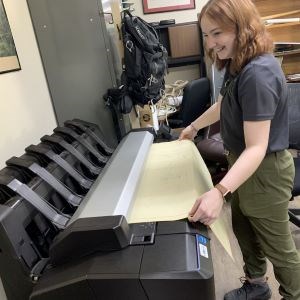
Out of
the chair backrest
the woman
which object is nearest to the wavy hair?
the woman

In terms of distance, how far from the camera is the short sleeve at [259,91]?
2.81 ft

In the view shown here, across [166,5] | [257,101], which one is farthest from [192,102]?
[257,101]

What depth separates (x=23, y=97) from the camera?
4.91 ft

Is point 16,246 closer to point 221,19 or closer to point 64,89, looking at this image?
point 221,19

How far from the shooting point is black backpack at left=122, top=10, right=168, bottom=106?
1.82m

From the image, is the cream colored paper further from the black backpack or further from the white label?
the black backpack

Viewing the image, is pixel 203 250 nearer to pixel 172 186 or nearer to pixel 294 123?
pixel 172 186

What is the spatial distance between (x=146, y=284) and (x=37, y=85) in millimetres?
1286

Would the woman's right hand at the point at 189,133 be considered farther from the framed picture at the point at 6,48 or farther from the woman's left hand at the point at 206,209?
the framed picture at the point at 6,48

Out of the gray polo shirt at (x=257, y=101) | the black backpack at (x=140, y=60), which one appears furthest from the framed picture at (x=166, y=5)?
the gray polo shirt at (x=257, y=101)

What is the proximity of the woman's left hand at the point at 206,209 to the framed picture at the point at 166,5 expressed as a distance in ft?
10.1

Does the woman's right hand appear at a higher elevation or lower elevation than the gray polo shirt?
lower

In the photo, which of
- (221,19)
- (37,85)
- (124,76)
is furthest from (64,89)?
(221,19)

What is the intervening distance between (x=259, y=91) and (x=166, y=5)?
2.92 meters
